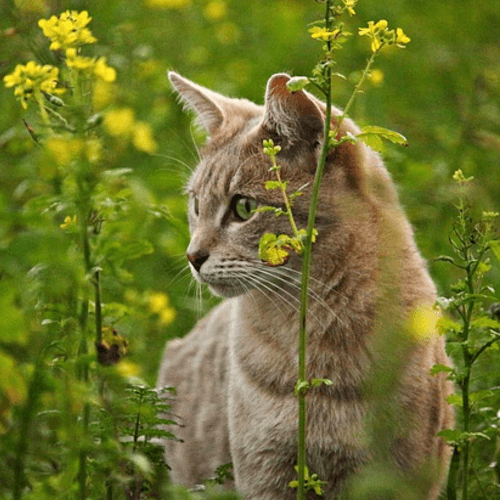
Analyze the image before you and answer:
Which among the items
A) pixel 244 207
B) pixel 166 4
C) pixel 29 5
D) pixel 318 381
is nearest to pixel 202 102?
pixel 244 207

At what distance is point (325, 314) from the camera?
116 inches

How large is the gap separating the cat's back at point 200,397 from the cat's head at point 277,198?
0.68m

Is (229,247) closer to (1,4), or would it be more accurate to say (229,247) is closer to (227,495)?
(227,495)

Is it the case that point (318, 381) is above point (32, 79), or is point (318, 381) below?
below

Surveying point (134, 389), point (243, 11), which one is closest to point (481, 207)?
point (134, 389)

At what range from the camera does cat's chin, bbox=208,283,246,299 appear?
3.01 m

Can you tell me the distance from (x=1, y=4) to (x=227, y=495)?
1767mm

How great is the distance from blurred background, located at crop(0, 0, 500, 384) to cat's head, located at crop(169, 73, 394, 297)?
0.47ft

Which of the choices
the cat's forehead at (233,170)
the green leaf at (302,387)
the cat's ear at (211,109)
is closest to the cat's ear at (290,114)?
the cat's forehead at (233,170)

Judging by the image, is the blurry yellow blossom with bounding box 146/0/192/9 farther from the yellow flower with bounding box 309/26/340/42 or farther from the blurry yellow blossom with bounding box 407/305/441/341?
the yellow flower with bounding box 309/26/340/42

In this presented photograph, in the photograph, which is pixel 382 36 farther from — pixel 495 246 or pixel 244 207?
pixel 244 207

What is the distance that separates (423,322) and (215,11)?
436cm

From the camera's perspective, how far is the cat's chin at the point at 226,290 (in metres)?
3.01

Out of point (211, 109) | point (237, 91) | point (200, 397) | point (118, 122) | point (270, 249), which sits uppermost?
point (237, 91)
